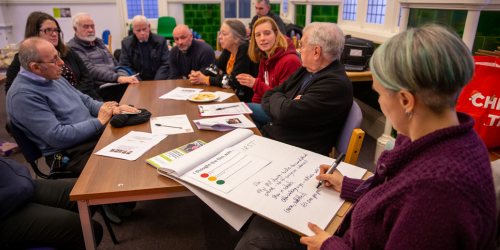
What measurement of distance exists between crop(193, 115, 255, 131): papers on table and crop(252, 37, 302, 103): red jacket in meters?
0.65

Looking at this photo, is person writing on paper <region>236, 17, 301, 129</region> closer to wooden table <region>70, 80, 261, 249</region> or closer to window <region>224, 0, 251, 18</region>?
wooden table <region>70, 80, 261, 249</region>

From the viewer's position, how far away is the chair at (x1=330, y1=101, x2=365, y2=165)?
1308mm

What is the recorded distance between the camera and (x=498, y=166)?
35.5 inches

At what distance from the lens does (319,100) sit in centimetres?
154

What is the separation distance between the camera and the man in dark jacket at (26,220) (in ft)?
3.79

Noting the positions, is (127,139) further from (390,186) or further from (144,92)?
(390,186)

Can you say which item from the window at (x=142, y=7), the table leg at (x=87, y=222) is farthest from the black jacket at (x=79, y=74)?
the window at (x=142, y=7)

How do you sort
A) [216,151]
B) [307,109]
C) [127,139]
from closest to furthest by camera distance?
[216,151] < [127,139] < [307,109]

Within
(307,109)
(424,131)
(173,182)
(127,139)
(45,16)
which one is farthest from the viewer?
(45,16)

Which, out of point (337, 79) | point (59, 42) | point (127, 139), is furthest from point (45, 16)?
point (337, 79)

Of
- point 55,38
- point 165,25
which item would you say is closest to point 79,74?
point 55,38

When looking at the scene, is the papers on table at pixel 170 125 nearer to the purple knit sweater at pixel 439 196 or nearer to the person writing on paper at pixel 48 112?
the person writing on paper at pixel 48 112

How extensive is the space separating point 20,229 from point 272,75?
5.68 feet

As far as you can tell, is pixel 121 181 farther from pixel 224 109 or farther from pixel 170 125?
pixel 224 109
